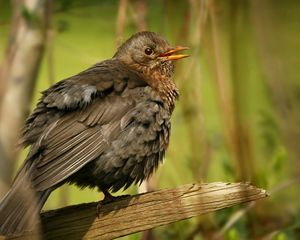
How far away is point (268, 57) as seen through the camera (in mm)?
1212

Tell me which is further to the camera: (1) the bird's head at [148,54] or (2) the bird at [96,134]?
(1) the bird's head at [148,54]

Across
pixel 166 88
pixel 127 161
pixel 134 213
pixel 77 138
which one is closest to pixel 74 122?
pixel 77 138

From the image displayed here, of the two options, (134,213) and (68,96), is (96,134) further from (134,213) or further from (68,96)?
(134,213)

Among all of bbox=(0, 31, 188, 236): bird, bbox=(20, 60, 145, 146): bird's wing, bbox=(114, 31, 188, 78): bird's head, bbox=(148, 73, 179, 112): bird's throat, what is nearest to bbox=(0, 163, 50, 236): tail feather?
bbox=(0, 31, 188, 236): bird

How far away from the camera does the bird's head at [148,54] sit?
148 inches

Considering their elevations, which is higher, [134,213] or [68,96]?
[68,96]

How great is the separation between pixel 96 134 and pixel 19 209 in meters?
0.67

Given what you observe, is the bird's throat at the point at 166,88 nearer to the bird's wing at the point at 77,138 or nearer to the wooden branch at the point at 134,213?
the bird's wing at the point at 77,138

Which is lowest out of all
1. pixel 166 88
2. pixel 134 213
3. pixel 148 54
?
pixel 134 213

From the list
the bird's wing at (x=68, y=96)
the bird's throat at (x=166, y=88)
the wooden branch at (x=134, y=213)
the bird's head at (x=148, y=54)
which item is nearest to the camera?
the wooden branch at (x=134, y=213)

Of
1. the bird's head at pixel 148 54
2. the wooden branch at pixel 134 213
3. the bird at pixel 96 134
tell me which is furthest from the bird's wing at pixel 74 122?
the bird's head at pixel 148 54

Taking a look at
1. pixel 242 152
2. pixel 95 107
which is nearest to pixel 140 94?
pixel 95 107

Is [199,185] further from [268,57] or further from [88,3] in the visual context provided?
[88,3]

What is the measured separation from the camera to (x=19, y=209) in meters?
2.52
